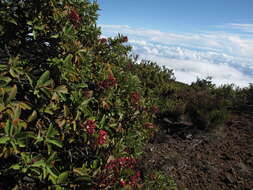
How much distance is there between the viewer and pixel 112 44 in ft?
11.1

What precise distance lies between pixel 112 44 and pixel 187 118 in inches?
140

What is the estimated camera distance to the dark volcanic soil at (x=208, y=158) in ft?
12.7

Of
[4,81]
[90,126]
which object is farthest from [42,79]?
[90,126]

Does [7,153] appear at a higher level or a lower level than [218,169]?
higher

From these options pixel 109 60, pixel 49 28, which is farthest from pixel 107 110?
pixel 49 28

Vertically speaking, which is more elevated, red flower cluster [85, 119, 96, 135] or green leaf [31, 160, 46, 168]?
red flower cluster [85, 119, 96, 135]

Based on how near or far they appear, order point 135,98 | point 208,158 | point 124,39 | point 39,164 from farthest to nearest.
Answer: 1. point 208,158
2. point 124,39
3. point 135,98
4. point 39,164

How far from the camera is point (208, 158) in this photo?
4543 millimetres

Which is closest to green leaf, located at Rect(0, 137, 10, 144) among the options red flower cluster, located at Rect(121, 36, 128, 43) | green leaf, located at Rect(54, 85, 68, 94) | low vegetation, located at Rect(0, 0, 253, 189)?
low vegetation, located at Rect(0, 0, 253, 189)

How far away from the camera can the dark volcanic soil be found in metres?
3.86

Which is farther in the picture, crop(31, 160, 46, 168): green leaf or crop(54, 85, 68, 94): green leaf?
crop(54, 85, 68, 94): green leaf

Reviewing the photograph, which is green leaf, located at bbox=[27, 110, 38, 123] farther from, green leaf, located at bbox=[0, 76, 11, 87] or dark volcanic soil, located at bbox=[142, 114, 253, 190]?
dark volcanic soil, located at bbox=[142, 114, 253, 190]

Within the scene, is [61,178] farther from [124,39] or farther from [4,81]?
[124,39]

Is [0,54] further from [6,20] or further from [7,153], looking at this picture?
[7,153]
